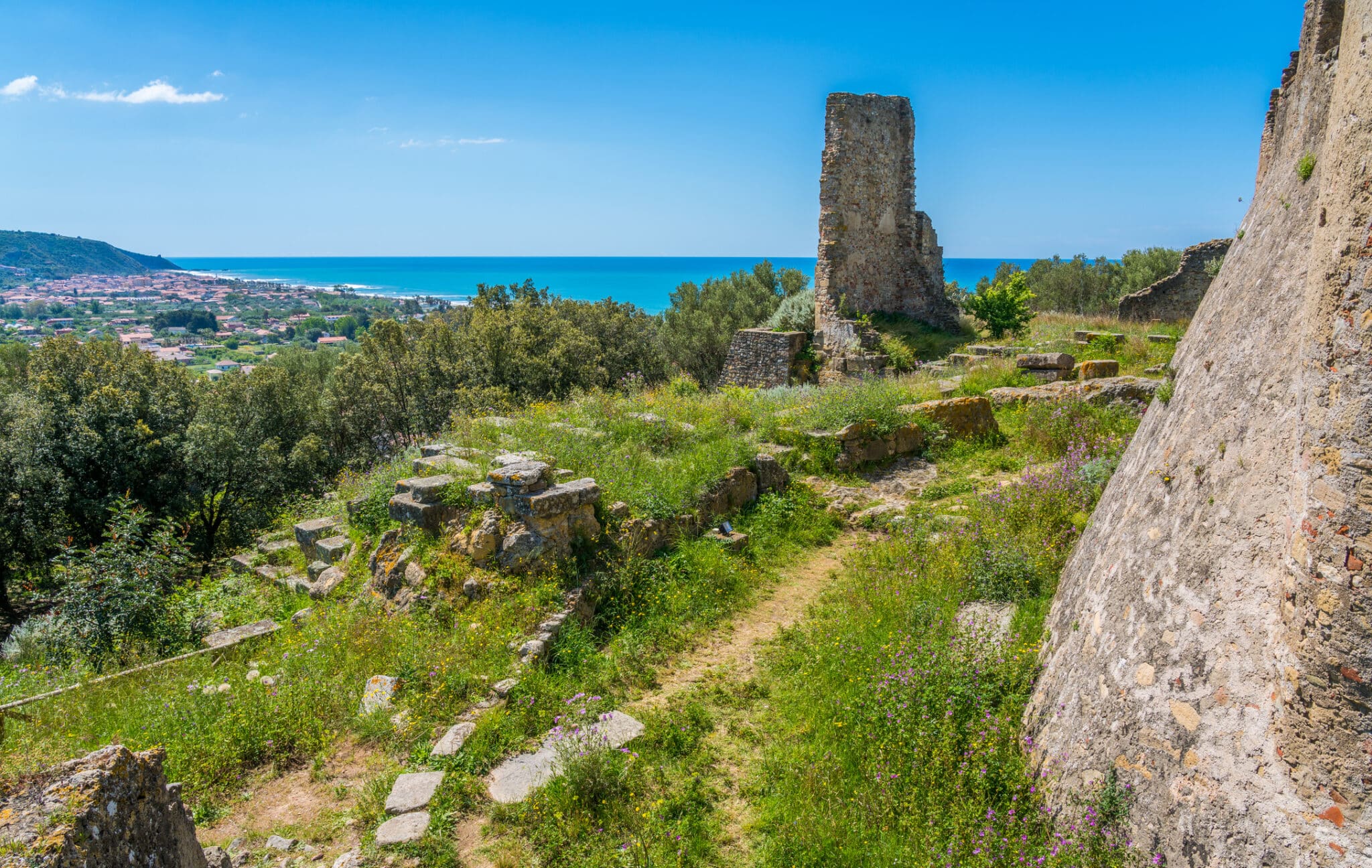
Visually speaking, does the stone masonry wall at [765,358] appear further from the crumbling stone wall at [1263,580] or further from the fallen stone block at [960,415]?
the crumbling stone wall at [1263,580]

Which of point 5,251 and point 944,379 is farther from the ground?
point 5,251

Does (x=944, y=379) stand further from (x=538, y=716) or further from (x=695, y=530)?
(x=538, y=716)

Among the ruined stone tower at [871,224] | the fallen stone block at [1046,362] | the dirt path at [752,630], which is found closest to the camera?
the dirt path at [752,630]

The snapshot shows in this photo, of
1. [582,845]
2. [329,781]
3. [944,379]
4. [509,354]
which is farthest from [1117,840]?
[509,354]

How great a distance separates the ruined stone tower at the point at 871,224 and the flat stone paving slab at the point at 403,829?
16.8 m

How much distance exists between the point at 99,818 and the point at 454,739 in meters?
2.75

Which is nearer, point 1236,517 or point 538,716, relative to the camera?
point 1236,517

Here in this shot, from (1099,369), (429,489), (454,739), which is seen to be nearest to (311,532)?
(429,489)

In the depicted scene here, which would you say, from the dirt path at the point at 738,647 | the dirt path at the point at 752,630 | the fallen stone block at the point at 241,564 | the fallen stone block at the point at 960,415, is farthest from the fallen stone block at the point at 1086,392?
the fallen stone block at the point at 241,564

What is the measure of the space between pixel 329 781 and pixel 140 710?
1.99 m

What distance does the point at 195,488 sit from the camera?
18453 millimetres

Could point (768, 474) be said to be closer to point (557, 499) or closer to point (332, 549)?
point (557, 499)

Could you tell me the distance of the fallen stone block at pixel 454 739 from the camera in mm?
5438

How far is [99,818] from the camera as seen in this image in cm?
300
